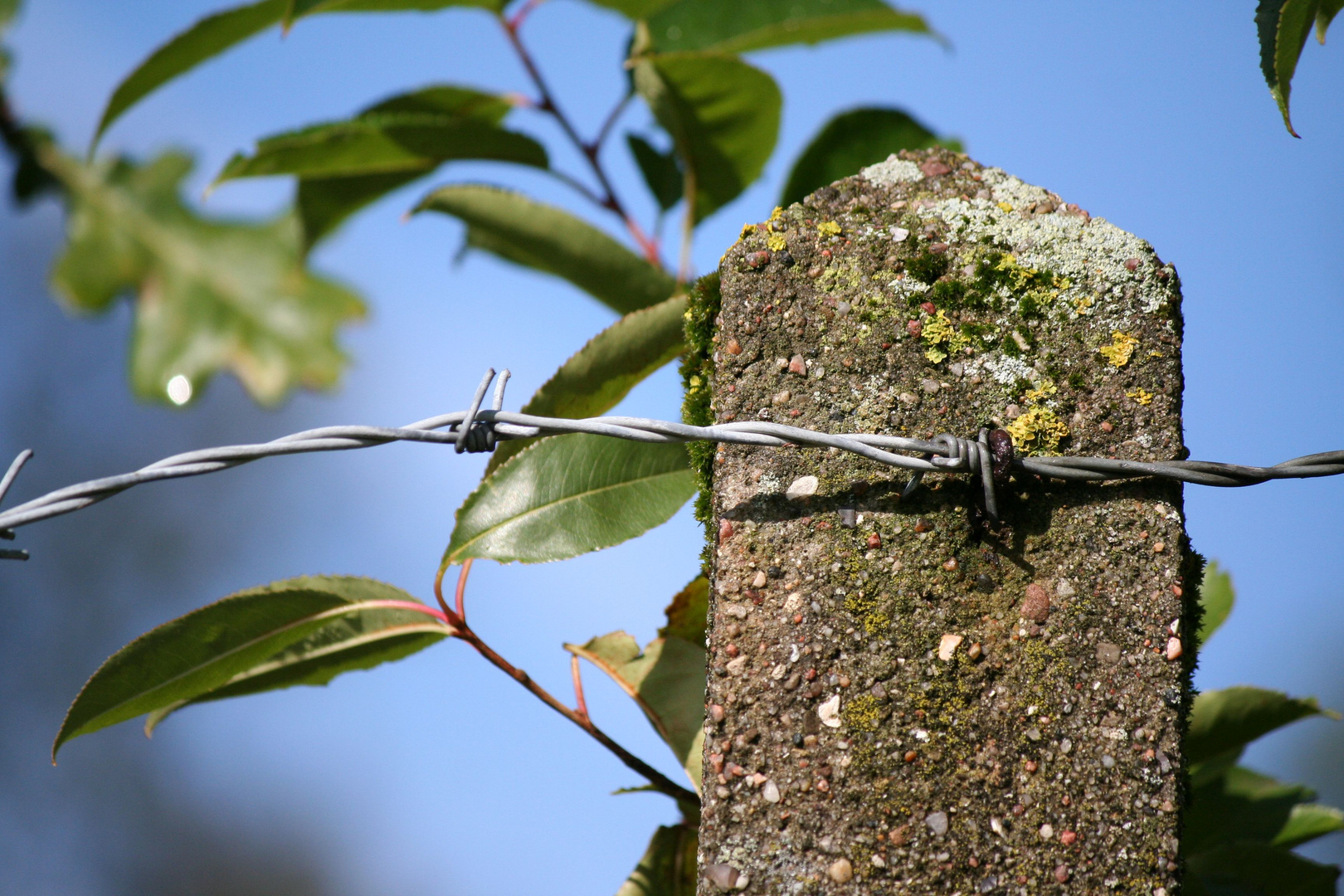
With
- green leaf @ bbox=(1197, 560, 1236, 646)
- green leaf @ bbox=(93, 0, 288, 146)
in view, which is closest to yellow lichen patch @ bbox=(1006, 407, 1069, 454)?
green leaf @ bbox=(1197, 560, 1236, 646)

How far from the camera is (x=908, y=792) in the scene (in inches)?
27.5

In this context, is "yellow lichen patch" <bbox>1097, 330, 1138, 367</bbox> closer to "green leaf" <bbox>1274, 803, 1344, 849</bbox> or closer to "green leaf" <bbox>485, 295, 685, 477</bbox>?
"green leaf" <bbox>485, 295, 685, 477</bbox>

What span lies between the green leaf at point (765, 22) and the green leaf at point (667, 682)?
94 centimetres

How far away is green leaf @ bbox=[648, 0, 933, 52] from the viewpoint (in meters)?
1.33

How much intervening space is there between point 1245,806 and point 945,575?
1134 millimetres

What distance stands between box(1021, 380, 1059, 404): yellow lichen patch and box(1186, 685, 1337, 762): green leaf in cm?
77

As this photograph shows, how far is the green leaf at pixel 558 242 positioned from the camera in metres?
1.33

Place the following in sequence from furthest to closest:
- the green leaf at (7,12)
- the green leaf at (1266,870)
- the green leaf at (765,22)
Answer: the green leaf at (7,12) < the green leaf at (765,22) < the green leaf at (1266,870)

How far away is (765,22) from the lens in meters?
1.34

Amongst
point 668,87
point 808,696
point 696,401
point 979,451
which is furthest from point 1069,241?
point 668,87

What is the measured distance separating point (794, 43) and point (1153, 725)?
1133mm

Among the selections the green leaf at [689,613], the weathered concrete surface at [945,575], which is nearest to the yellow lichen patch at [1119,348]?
the weathered concrete surface at [945,575]

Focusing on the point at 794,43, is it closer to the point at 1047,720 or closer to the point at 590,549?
the point at 590,549

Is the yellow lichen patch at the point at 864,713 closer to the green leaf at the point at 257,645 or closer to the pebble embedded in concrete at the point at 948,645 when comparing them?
the pebble embedded in concrete at the point at 948,645
